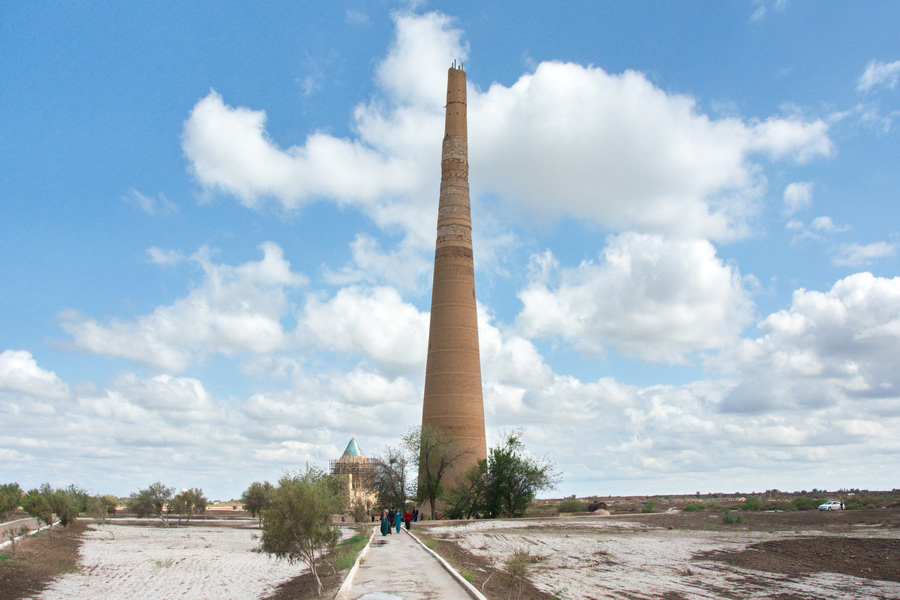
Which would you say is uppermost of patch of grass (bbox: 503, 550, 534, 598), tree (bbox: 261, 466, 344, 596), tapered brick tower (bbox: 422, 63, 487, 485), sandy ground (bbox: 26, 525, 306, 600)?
tapered brick tower (bbox: 422, 63, 487, 485)

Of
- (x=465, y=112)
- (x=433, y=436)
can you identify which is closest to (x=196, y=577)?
(x=433, y=436)

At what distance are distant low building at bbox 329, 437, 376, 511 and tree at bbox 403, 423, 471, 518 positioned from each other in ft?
42.3

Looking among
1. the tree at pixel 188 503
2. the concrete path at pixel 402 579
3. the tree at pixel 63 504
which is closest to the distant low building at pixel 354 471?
the tree at pixel 188 503

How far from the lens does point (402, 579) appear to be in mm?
14312

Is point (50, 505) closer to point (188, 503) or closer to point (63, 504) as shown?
point (63, 504)

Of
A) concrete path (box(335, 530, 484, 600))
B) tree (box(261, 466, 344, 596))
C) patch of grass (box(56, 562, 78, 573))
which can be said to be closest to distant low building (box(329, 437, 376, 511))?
patch of grass (box(56, 562, 78, 573))

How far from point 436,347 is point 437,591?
3492 centimetres

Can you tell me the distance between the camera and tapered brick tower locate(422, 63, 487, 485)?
46.6 meters

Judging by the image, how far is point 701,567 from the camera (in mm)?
20969

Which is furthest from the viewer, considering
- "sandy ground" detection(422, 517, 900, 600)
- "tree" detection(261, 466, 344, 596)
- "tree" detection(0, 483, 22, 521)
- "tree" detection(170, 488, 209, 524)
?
"tree" detection(170, 488, 209, 524)

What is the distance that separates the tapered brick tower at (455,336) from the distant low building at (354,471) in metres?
14.5

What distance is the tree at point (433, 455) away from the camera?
45.2 meters

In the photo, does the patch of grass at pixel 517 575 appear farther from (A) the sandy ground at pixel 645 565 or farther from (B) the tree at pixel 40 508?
(B) the tree at pixel 40 508

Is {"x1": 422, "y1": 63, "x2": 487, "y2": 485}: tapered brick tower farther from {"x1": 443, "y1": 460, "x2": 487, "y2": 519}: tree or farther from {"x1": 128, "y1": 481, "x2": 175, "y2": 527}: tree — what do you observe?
{"x1": 128, "y1": 481, "x2": 175, "y2": 527}: tree
